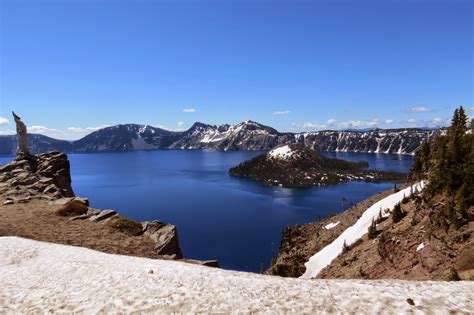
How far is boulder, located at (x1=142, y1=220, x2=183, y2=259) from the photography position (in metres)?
29.2

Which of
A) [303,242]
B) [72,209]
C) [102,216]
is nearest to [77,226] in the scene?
[102,216]

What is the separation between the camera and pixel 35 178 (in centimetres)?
4778

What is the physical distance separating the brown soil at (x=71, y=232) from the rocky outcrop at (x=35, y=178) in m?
7.22

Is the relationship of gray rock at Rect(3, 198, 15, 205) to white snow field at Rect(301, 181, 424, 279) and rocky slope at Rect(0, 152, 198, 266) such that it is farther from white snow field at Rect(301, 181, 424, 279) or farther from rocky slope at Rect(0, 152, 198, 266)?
white snow field at Rect(301, 181, 424, 279)

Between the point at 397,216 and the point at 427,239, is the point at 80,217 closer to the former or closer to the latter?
the point at 427,239

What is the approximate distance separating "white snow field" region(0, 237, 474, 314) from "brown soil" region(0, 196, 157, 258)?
29.7 ft

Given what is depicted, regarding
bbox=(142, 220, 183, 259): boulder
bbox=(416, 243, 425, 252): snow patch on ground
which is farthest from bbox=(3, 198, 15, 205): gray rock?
bbox=(416, 243, 425, 252): snow patch on ground

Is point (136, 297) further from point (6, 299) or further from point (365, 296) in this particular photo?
point (365, 296)

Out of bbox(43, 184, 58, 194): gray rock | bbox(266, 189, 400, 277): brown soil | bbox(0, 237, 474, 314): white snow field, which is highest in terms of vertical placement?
bbox(43, 184, 58, 194): gray rock

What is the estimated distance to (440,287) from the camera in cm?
1349

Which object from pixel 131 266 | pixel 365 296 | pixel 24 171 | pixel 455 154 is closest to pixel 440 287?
pixel 365 296

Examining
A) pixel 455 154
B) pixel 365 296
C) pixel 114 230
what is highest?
pixel 455 154

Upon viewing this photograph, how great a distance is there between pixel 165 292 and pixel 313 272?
121 ft

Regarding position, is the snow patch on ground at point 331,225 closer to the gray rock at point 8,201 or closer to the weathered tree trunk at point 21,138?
the gray rock at point 8,201
